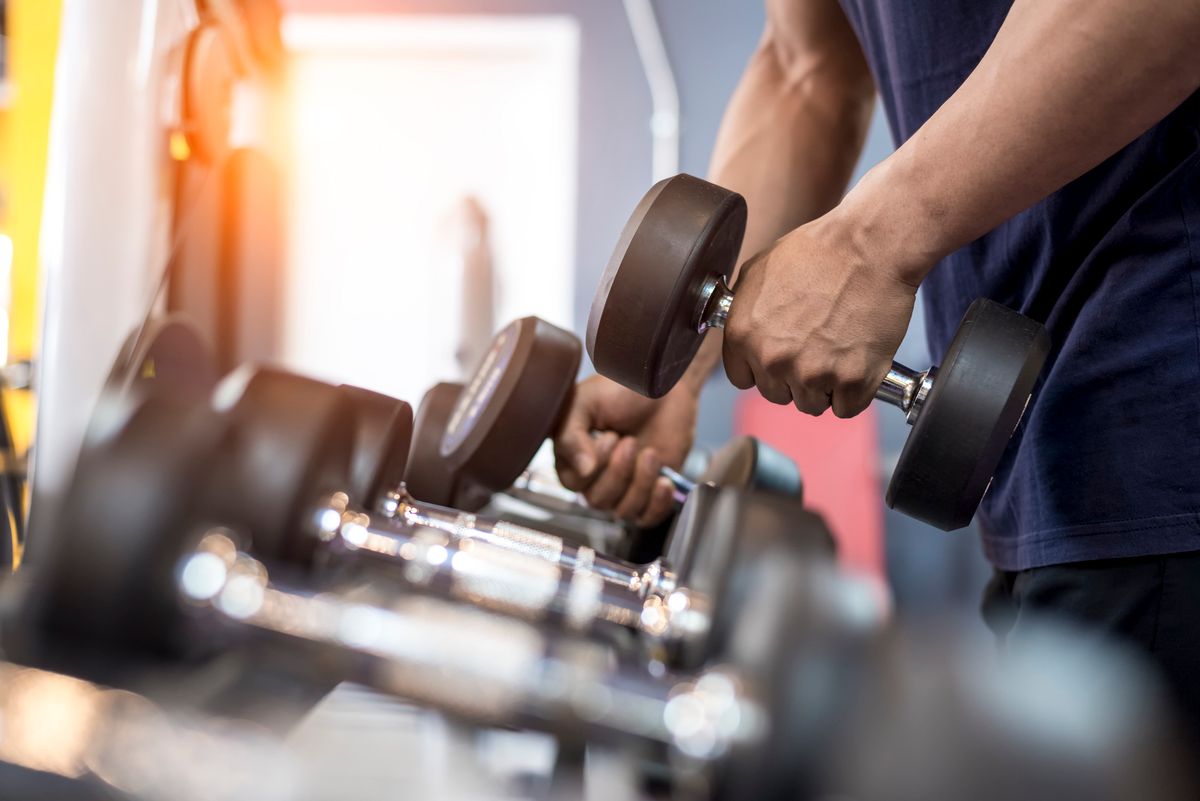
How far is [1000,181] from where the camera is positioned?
1.96ft

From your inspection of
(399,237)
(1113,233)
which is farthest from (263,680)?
(399,237)

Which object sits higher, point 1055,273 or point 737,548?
point 1055,273

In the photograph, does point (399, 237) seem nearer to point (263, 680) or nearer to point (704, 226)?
point (704, 226)

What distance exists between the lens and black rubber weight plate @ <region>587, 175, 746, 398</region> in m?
0.68

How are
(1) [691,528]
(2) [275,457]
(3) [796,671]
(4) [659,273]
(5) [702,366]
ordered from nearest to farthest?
(3) [796,671] < (2) [275,457] < (1) [691,528] < (4) [659,273] < (5) [702,366]

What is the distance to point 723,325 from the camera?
74cm

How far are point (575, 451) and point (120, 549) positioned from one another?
1.95 feet

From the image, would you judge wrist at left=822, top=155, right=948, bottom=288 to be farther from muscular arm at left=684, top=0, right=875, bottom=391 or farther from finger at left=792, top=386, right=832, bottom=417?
muscular arm at left=684, top=0, right=875, bottom=391

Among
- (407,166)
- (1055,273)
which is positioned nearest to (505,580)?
(1055,273)

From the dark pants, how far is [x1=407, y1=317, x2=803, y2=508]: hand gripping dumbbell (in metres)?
0.26

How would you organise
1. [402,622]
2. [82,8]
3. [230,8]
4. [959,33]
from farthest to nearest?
[230,8] < [82,8] < [959,33] < [402,622]

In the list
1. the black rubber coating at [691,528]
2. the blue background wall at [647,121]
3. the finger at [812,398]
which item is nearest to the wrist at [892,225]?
the finger at [812,398]

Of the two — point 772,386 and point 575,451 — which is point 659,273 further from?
point 575,451

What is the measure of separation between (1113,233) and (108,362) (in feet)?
4.05
